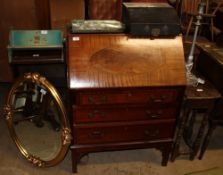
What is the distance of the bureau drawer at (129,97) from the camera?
2.02m

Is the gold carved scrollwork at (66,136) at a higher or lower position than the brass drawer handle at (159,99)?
lower

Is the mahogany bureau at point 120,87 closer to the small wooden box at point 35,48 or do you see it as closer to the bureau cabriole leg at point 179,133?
the bureau cabriole leg at point 179,133

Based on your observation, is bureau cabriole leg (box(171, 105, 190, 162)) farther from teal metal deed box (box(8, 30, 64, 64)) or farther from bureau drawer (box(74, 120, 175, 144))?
teal metal deed box (box(8, 30, 64, 64))

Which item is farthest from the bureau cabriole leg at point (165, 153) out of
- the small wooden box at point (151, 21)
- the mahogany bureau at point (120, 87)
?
the small wooden box at point (151, 21)

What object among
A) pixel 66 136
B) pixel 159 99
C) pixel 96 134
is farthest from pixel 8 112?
pixel 159 99

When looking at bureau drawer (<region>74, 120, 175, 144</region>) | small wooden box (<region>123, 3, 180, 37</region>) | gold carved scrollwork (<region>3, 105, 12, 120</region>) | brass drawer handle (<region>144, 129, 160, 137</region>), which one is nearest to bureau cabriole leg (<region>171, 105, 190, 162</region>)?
bureau drawer (<region>74, 120, 175, 144</region>)

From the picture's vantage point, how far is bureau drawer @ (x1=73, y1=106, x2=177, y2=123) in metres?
2.08

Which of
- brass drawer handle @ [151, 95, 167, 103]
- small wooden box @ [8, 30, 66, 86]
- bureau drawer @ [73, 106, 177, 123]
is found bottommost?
bureau drawer @ [73, 106, 177, 123]

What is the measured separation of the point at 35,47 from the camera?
8.95 feet

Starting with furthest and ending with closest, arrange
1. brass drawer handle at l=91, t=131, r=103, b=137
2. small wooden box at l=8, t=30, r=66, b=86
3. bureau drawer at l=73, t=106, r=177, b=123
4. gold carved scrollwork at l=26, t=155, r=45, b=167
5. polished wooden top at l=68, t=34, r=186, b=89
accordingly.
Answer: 1. small wooden box at l=8, t=30, r=66, b=86
2. gold carved scrollwork at l=26, t=155, r=45, b=167
3. brass drawer handle at l=91, t=131, r=103, b=137
4. bureau drawer at l=73, t=106, r=177, b=123
5. polished wooden top at l=68, t=34, r=186, b=89

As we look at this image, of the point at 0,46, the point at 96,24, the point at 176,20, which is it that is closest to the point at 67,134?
the point at 96,24

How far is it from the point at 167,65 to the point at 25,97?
130cm

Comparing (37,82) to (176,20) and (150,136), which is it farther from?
(176,20)

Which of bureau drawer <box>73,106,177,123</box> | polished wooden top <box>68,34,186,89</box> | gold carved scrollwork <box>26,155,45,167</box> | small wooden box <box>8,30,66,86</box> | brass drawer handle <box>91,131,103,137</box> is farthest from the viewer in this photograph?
small wooden box <box>8,30,66,86</box>
